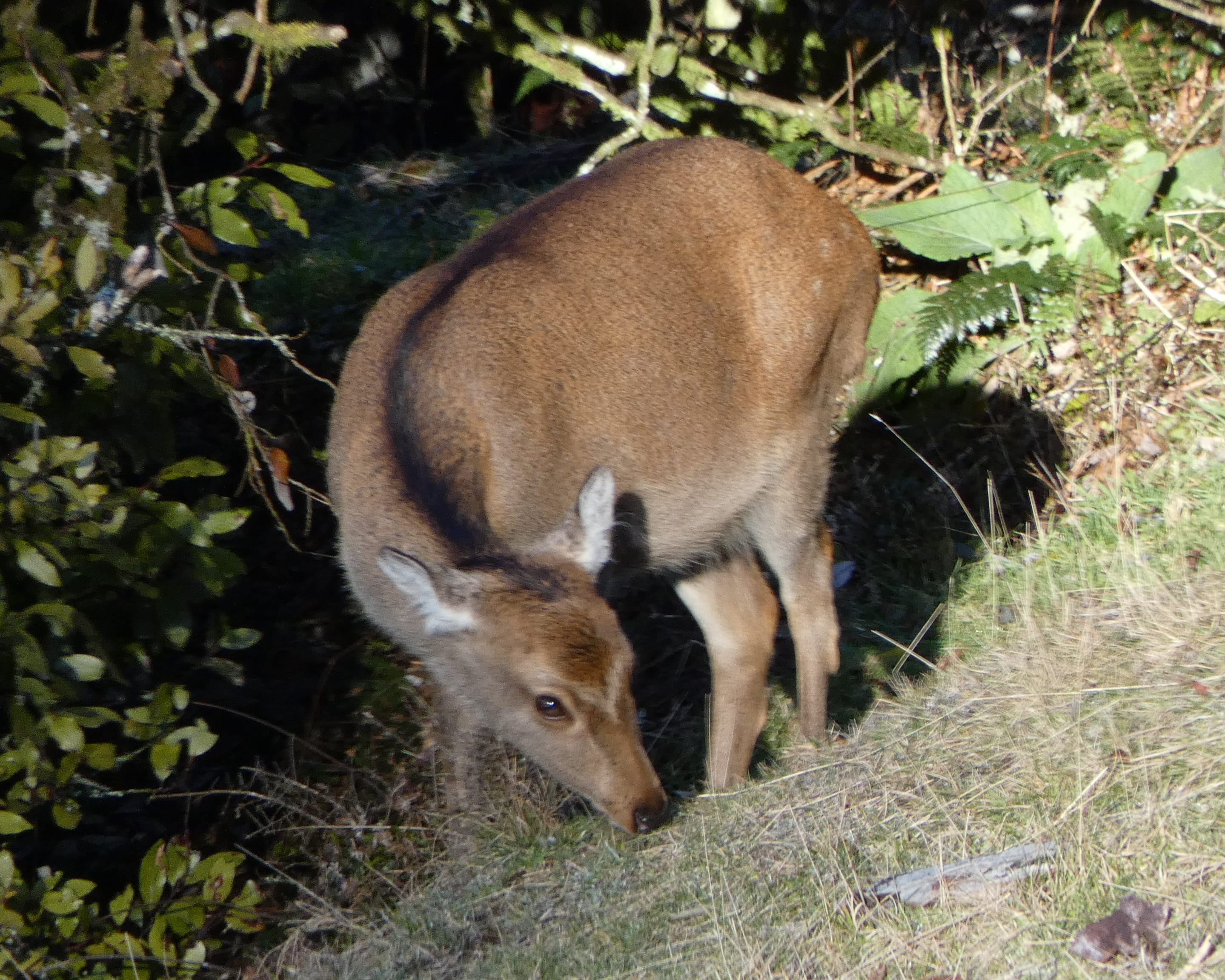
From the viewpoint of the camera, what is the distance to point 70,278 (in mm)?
4453

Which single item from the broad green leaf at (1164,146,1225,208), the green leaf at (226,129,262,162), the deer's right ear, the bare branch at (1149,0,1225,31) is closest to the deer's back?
the deer's right ear

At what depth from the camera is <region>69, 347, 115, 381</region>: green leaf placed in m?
4.09

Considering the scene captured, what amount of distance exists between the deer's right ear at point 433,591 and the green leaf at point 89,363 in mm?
957

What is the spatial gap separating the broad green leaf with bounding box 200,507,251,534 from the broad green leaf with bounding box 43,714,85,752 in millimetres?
728

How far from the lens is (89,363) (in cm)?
410

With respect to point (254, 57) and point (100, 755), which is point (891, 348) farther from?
point (100, 755)

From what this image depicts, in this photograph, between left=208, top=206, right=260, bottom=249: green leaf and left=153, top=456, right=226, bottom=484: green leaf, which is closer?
left=153, top=456, right=226, bottom=484: green leaf

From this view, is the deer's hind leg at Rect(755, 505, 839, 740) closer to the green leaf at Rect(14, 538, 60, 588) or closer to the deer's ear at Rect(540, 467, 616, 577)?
the deer's ear at Rect(540, 467, 616, 577)

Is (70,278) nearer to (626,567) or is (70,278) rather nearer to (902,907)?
(626,567)

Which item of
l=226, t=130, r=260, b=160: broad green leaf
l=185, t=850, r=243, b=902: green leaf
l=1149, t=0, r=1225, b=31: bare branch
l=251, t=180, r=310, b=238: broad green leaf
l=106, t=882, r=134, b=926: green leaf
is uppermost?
l=1149, t=0, r=1225, b=31: bare branch

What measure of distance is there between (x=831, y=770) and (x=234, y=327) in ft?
9.14

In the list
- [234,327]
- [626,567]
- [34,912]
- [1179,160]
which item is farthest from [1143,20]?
[34,912]

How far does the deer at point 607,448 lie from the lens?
14.2 ft

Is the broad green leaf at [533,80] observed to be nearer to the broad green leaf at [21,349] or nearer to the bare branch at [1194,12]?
the bare branch at [1194,12]
